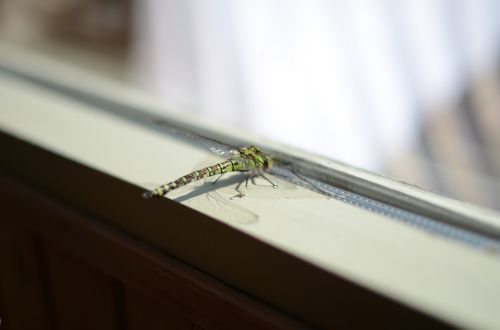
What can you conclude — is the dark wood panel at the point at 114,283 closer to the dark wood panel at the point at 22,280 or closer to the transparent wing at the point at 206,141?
the dark wood panel at the point at 22,280

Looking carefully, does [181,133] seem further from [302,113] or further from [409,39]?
[409,39]

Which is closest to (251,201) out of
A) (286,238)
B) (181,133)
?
(286,238)

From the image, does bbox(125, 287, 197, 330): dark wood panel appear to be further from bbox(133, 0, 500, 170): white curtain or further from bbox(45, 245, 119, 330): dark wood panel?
bbox(133, 0, 500, 170): white curtain

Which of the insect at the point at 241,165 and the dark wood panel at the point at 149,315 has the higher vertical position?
the insect at the point at 241,165

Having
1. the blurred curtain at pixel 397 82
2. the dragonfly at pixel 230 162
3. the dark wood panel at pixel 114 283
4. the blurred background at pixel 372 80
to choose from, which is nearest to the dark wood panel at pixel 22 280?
the dark wood panel at pixel 114 283

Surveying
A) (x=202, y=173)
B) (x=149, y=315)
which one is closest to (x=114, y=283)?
(x=149, y=315)

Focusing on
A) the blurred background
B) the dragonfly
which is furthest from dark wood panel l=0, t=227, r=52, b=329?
the blurred background
